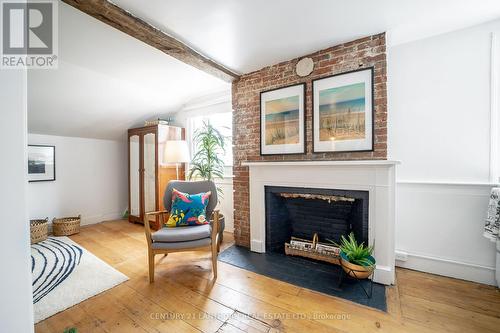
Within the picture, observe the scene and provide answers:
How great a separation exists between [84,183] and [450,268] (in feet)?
18.7

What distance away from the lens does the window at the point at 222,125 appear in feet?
12.0

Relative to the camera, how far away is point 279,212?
9.34 feet

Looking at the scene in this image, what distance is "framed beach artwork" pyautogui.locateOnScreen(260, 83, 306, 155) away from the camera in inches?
99.3

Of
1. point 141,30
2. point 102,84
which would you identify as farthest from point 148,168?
point 141,30

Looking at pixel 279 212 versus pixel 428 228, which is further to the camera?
pixel 279 212

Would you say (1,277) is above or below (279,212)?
above

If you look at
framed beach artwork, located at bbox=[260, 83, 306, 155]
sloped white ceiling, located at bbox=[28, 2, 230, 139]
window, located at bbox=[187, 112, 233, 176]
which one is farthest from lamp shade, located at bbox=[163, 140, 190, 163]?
framed beach artwork, located at bbox=[260, 83, 306, 155]

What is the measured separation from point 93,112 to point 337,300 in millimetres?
4272

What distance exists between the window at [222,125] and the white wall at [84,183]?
5.66 ft

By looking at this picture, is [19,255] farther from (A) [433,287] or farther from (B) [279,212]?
(A) [433,287]

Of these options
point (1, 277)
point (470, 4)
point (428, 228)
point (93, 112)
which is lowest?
point (428, 228)

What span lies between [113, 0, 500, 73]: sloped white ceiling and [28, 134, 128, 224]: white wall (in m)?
3.36

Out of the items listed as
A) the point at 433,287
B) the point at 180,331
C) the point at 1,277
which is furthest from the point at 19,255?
the point at 433,287
